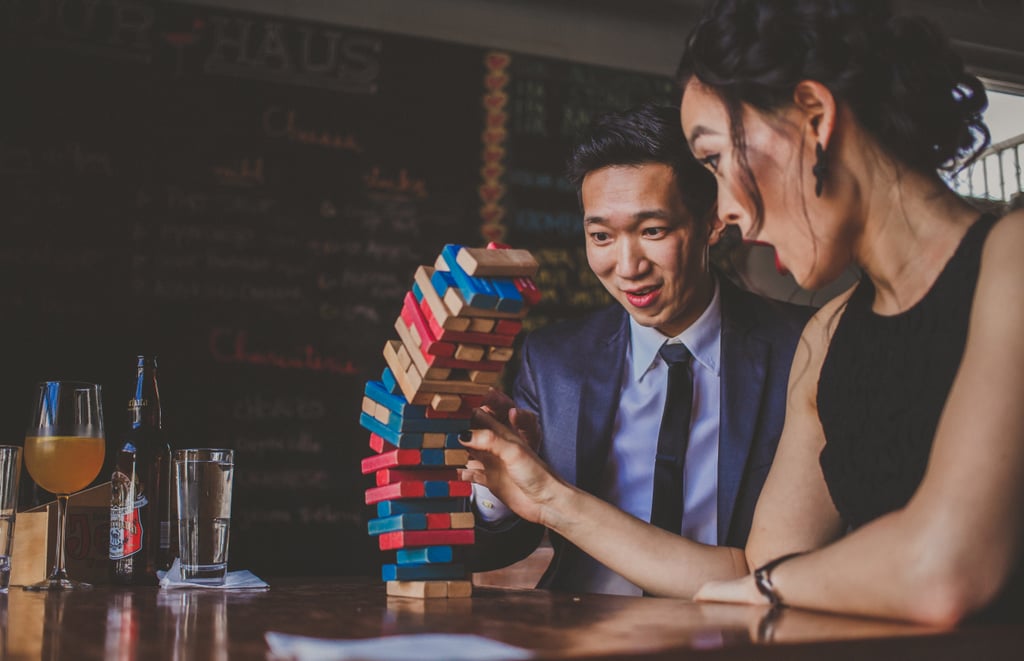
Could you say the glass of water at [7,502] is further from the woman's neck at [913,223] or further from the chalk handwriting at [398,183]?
the chalk handwriting at [398,183]

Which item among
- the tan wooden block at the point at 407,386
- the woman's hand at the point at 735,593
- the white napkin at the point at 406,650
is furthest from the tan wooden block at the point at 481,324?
the white napkin at the point at 406,650

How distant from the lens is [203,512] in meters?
1.60

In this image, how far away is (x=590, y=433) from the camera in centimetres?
223

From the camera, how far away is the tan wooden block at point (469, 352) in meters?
1.36

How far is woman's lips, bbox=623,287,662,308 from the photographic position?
2172 mm

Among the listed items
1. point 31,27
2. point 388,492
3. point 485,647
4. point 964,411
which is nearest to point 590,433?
point 388,492

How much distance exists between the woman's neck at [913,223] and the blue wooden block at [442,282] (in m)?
0.57

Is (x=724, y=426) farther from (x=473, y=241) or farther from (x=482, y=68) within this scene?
(x=482, y=68)

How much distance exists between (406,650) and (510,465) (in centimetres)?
88

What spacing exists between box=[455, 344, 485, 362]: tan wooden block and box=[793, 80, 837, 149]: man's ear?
21.0 inches

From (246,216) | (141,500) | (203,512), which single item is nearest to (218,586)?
(203,512)

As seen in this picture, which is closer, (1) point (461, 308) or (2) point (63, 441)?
(1) point (461, 308)

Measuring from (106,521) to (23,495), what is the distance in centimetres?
106

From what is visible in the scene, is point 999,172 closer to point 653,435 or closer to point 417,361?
point 653,435
